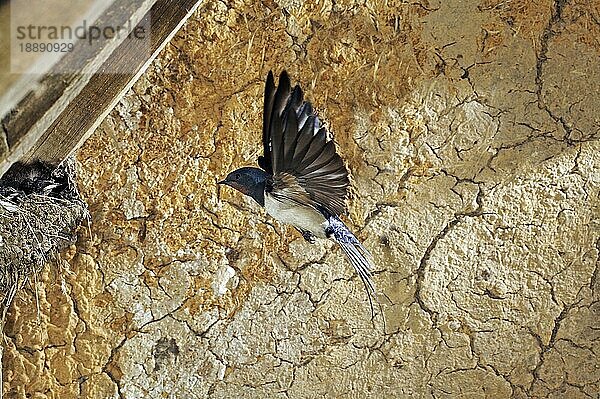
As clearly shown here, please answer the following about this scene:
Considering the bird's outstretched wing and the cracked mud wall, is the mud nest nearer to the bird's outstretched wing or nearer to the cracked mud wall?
the cracked mud wall

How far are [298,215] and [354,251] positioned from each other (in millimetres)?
304

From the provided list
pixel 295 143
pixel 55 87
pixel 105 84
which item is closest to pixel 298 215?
pixel 295 143

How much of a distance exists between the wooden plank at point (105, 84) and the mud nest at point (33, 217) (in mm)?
77

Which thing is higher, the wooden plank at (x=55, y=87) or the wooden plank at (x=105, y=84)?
→ the wooden plank at (x=105, y=84)

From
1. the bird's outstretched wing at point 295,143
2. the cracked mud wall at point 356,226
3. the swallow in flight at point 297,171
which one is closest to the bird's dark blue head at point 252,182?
the swallow in flight at point 297,171

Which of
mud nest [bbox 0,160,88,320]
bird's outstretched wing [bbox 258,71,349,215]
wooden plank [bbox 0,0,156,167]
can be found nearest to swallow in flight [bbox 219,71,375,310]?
bird's outstretched wing [bbox 258,71,349,215]

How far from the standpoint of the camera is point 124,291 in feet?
6.81

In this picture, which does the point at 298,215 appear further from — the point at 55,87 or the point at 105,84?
the point at 55,87

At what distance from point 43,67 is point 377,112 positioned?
134 centimetres

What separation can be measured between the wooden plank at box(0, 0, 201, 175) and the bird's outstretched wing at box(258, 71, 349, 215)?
1.13 ft

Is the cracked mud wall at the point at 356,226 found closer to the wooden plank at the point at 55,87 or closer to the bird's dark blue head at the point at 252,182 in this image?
the bird's dark blue head at the point at 252,182

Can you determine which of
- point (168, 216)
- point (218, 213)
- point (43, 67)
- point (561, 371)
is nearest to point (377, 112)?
point (218, 213)

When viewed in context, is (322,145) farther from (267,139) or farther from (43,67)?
(43,67)

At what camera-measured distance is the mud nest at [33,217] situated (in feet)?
5.28
